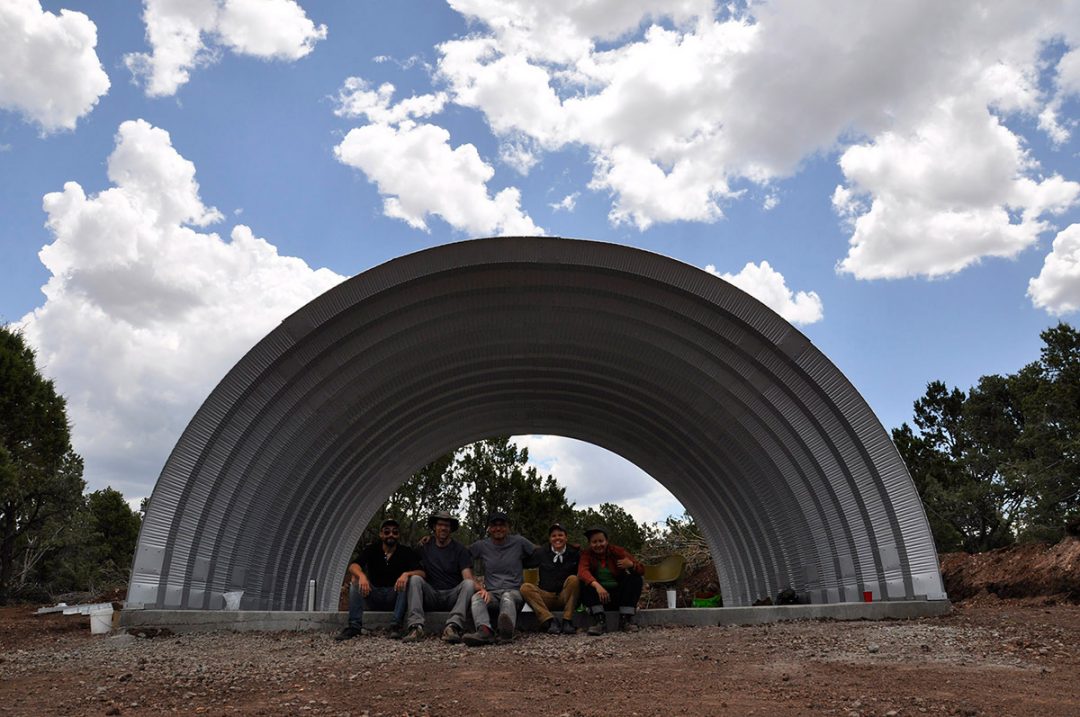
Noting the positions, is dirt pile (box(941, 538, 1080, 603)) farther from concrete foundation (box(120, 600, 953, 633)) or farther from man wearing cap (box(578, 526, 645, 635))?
man wearing cap (box(578, 526, 645, 635))

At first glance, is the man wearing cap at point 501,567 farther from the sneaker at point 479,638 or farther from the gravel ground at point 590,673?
the gravel ground at point 590,673

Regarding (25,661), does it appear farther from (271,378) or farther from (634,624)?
(634,624)

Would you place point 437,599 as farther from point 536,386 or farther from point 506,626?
point 536,386

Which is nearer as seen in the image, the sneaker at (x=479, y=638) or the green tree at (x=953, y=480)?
the sneaker at (x=479, y=638)

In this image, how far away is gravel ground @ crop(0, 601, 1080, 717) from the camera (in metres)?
4.89

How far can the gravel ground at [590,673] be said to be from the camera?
489 centimetres

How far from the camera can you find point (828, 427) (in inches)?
451

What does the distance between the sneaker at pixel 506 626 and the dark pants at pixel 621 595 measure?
3.96 ft

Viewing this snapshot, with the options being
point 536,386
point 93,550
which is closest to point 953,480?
point 536,386

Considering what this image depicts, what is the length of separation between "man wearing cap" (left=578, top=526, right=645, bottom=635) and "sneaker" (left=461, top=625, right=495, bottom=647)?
1365mm

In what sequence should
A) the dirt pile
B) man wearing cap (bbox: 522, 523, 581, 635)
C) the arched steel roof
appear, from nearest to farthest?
man wearing cap (bbox: 522, 523, 581, 635) < the arched steel roof < the dirt pile

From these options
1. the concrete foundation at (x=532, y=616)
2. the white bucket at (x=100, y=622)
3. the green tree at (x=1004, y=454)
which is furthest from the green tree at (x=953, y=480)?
the white bucket at (x=100, y=622)

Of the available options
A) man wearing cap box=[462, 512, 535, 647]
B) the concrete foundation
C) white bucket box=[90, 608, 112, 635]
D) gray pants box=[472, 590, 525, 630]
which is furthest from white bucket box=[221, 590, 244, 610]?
gray pants box=[472, 590, 525, 630]

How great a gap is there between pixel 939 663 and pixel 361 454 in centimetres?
1088
